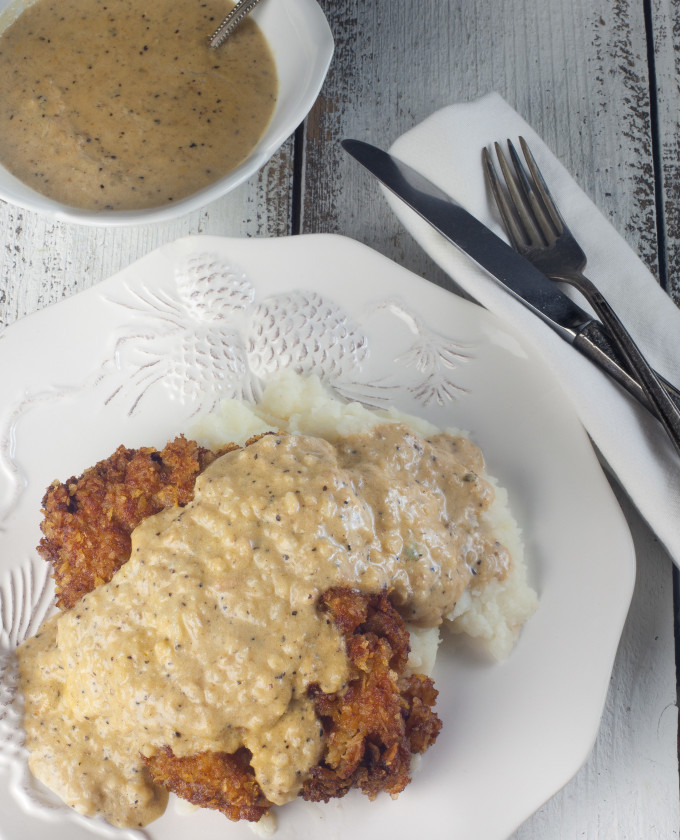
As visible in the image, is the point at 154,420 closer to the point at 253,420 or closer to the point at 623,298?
the point at 253,420

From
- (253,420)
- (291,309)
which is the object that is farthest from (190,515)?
(291,309)

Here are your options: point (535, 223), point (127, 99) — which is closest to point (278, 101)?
point (127, 99)

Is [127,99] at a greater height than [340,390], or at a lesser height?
greater

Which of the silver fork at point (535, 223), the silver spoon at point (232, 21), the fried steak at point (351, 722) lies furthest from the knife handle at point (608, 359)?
the silver spoon at point (232, 21)

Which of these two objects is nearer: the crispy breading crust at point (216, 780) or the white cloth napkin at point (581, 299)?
the crispy breading crust at point (216, 780)

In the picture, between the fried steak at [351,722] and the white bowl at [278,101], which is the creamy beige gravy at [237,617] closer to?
the fried steak at [351,722]

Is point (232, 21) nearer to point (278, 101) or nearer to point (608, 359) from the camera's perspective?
point (278, 101)
